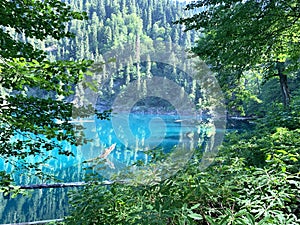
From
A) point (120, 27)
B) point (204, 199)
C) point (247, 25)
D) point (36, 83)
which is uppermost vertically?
point (120, 27)

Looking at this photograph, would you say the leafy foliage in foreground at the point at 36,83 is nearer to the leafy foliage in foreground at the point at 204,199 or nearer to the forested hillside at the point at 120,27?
the leafy foliage in foreground at the point at 204,199

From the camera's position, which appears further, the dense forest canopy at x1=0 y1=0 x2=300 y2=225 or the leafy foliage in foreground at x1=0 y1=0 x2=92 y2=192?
the leafy foliage in foreground at x1=0 y1=0 x2=92 y2=192

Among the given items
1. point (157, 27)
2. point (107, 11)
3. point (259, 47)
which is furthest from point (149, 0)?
point (259, 47)

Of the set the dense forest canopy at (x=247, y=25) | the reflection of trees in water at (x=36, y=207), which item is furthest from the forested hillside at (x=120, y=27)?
the dense forest canopy at (x=247, y=25)

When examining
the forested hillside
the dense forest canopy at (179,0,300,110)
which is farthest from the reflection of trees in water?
the forested hillside

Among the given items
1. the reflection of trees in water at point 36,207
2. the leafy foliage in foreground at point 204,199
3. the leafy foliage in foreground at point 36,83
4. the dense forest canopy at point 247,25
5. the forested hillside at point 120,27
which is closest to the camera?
the leafy foliage in foreground at point 204,199

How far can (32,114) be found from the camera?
1.76 metres

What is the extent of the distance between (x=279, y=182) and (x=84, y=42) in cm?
6206

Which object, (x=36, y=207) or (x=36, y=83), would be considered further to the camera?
(x=36, y=207)

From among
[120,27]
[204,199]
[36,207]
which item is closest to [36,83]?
[204,199]

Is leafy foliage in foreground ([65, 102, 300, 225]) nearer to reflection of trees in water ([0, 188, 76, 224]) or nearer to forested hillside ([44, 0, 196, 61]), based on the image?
reflection of trees in water ([0, 188, 76, 224])

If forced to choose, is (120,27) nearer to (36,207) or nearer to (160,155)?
(36,207)

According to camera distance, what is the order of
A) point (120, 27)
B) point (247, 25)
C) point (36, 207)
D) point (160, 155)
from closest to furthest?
point (160, 155) < point (247, 25) < point (36, 207) < point (120, 27)

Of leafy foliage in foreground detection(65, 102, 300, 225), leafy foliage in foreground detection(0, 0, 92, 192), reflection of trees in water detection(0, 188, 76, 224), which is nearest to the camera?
leafy foliage in foreground detection(65, 102, 300, 225)
